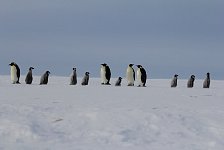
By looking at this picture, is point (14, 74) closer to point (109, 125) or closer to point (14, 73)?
point (14, 73)

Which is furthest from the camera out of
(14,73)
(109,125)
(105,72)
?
(105,72)

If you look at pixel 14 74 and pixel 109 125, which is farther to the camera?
pixel 14 74

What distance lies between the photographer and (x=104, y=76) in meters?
30.3

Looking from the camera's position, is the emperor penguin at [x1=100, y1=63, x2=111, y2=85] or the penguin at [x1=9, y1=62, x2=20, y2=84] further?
the emperor penguin at [x1=100, y1=63, x2=111, y2=85]

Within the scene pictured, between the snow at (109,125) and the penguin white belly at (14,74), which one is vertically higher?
the penguin white belly at (14,74)

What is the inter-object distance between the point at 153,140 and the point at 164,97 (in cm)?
580

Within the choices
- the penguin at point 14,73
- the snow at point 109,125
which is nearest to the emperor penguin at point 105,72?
the penguin at point 14,73

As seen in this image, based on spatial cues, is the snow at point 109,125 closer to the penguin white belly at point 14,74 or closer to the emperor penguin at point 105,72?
the penguin white belly at point 14,74

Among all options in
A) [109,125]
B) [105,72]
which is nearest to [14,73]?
[105,72]

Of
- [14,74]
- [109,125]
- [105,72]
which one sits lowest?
[109,125]

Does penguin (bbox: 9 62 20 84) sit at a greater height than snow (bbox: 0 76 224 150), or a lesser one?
greater

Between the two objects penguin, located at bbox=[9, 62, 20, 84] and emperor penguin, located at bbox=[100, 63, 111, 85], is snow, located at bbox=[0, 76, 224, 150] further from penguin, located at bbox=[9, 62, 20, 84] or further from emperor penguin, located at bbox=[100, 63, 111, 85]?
emperor penguin, located at bbox=[100, 63, 111, 85]

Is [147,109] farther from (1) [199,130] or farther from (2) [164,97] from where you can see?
(2) [164,97]

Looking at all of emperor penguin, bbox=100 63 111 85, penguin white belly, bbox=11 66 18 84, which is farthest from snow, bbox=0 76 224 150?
emperor penguin, bbox=100 63 111 85
